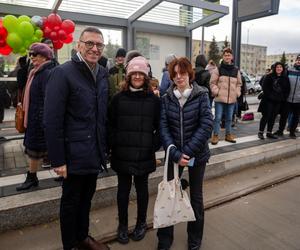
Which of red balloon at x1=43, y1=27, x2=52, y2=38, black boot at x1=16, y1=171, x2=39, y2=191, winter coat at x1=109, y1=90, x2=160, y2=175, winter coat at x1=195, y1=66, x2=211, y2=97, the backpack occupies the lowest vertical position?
the backpack

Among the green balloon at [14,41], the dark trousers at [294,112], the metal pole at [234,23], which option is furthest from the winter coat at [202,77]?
the green balloon at [14,41]

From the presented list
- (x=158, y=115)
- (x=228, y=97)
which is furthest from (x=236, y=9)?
(x=158, y=115)

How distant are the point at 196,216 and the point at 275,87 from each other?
446 centimetres

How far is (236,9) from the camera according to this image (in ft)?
25.1

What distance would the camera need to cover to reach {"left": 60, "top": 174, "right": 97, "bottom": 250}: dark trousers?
2.59 m

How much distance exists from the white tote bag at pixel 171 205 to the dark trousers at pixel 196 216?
0.18m

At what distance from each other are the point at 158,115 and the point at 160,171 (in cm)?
169

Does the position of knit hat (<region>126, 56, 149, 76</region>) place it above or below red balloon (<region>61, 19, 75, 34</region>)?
below

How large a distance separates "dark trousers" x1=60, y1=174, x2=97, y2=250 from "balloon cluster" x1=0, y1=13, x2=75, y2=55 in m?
4.02

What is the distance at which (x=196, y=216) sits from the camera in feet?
9.53

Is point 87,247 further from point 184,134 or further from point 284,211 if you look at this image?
point 284,211

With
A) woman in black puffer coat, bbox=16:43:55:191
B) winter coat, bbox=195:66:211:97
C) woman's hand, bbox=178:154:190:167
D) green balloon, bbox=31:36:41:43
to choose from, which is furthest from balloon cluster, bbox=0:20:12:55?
woman's hand, bbox=178:154:190:167

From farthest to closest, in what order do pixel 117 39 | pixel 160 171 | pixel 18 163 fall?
pixel 117 39, pixel 18 163, pixel 160 171

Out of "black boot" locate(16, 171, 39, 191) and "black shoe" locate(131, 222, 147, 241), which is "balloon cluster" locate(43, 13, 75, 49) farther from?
"black shoe" locate(131, 222, 147, 241)
